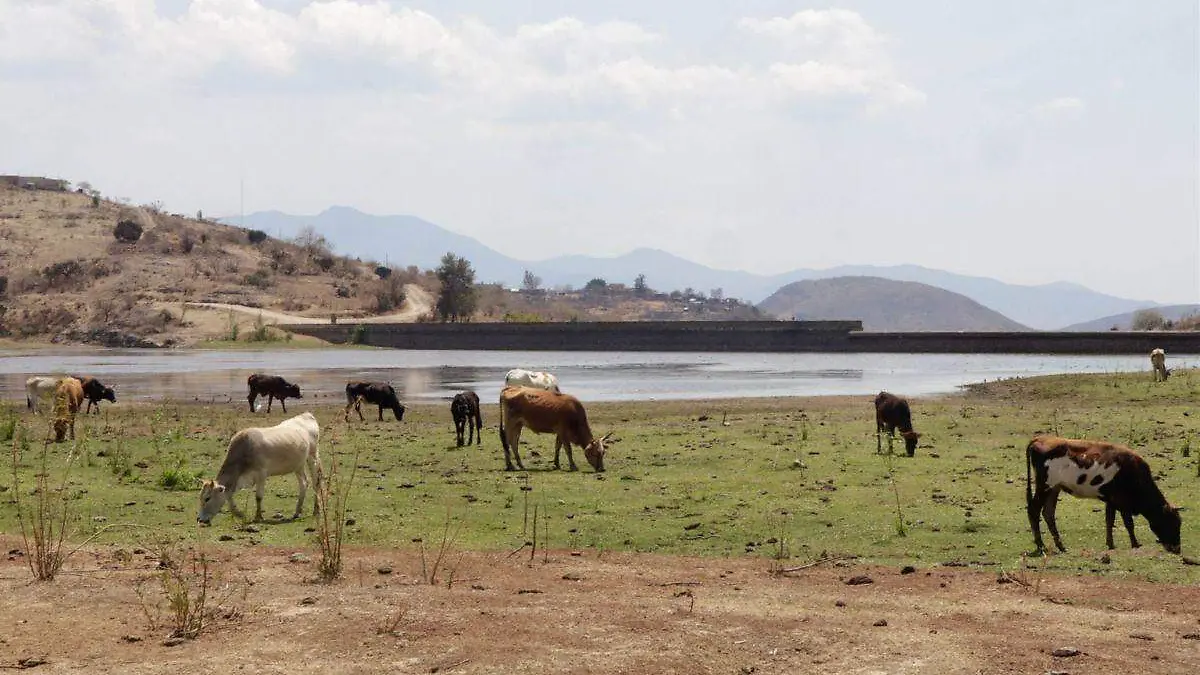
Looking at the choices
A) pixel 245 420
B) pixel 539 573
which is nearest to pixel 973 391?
pixel 245 420

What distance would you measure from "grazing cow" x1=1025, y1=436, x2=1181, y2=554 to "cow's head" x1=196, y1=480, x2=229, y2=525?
931 centimetres

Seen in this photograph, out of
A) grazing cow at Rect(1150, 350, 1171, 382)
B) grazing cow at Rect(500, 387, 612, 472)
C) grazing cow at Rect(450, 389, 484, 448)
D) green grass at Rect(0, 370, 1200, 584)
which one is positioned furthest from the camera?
grazing cow at Rect(1150, 350, 1171, 382)

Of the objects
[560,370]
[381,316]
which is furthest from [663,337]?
[560,370]

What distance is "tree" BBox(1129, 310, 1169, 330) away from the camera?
10588cm

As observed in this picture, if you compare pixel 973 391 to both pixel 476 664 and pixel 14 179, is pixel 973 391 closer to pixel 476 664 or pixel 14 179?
pixel 476 664

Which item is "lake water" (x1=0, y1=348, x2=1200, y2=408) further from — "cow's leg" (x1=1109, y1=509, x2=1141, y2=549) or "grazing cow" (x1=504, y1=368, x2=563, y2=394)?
"cow's leg" (x1=1109, y1=509, x2=1141, y2=549)

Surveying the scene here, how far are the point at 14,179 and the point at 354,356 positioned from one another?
360 ft

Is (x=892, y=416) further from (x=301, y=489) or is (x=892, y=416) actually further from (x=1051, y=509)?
(x=301, y=489)

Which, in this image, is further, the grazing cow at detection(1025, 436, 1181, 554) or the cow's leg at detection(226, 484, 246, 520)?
the cow's leg at detection(226, 484, 246, 520)

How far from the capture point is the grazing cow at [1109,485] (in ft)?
43.5

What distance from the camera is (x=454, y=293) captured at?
120 meters

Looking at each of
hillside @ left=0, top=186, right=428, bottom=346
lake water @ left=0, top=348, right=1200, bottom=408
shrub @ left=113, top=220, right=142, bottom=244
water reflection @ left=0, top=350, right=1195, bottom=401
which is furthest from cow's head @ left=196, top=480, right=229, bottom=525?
shrub @ left=113, top=220, right=142, bottom=244

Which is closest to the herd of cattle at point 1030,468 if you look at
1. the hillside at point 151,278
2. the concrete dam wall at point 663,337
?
the concrete dam wall at point 663,337

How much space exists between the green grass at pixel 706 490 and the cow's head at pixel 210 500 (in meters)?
0.25
